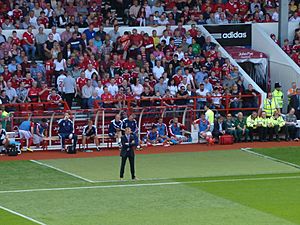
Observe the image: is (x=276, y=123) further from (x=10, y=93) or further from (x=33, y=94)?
(x=10, y=93)

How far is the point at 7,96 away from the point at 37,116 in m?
1.43

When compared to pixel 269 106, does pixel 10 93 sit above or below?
above

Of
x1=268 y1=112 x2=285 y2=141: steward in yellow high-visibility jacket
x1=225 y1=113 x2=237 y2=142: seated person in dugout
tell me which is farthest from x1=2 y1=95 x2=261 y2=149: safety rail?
x1=268 y1=112 x2=285 y2=141: steward in yellow high-visibility jacket

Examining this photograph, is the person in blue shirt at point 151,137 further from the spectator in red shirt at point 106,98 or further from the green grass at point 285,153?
the green grass at point 285,153

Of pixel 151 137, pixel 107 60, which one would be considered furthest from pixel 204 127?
pixel 107 60

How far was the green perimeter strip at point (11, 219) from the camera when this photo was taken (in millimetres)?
26000

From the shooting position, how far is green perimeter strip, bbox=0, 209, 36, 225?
26000 millimetres

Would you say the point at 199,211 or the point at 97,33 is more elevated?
the point at 97,33

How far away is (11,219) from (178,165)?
10249mm

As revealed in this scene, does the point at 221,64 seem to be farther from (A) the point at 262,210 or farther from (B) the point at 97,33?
(A) the point at 262,210

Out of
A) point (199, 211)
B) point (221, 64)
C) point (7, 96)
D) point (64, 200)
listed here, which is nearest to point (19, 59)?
point (7, 96)

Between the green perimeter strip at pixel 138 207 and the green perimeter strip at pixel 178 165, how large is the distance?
2706 mm

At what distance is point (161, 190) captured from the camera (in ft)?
102

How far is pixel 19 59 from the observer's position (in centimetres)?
4041
